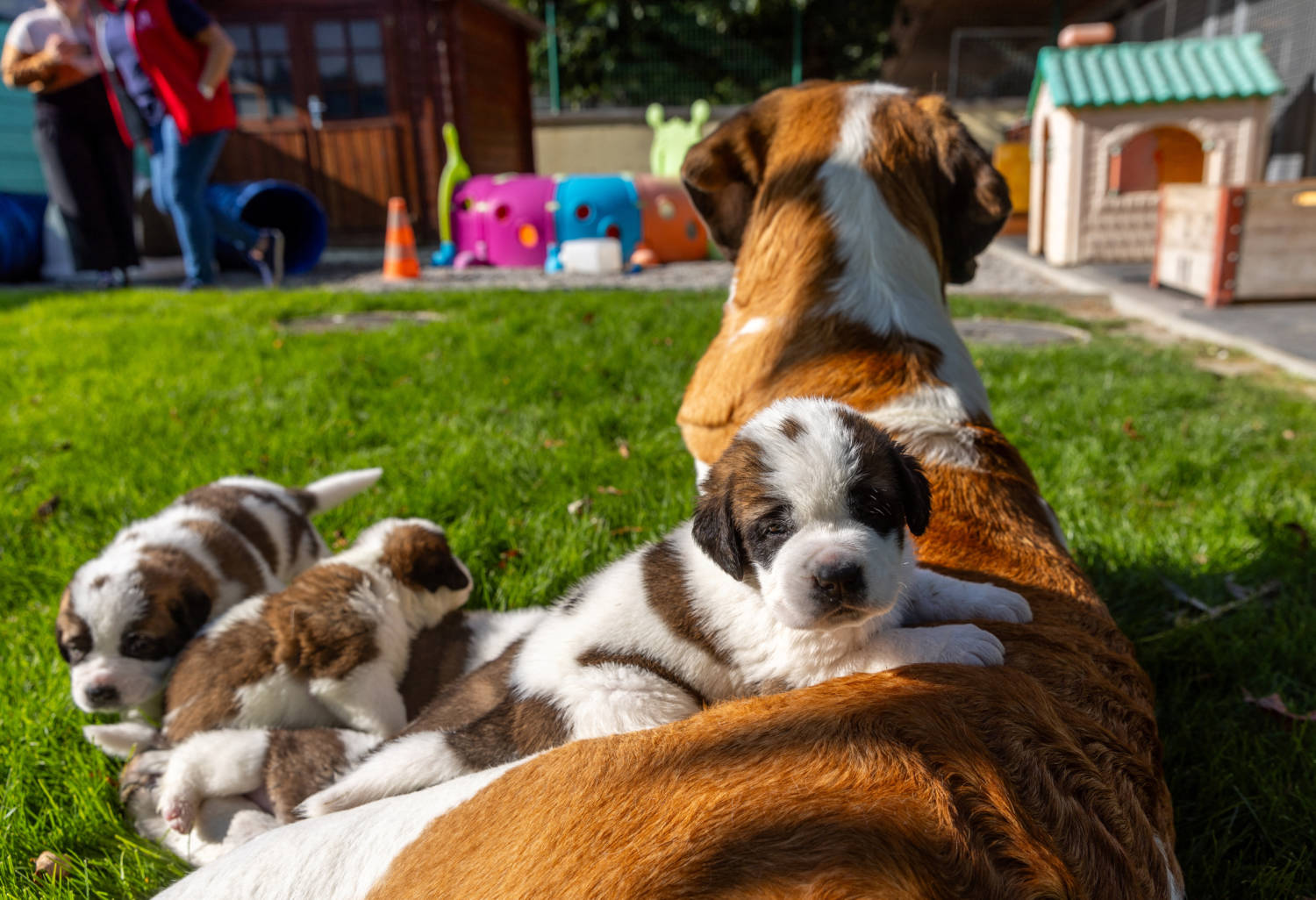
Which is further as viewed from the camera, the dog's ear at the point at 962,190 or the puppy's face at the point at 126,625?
the puppy's face at the point at 126,625

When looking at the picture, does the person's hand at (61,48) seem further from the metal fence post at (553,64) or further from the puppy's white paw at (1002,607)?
the metal fence post at (553,64)

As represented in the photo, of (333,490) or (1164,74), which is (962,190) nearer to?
(333,490)

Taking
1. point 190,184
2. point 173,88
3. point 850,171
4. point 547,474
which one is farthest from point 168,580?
point 190,184

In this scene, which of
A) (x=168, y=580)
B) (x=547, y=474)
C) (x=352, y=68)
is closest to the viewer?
(x=168, y=580)

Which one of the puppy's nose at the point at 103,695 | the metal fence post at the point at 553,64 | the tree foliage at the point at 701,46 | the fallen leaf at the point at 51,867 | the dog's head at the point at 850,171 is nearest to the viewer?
the fallen leaf at the point at 51,867

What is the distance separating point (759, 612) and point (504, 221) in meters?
13.2

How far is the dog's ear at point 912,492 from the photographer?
2.01 m

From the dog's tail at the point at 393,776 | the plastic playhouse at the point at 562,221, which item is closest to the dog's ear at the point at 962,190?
the dog's tail at the point at 393,776

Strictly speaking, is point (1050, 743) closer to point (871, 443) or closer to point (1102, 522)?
point (871, 443)

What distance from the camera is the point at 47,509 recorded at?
4.46 m

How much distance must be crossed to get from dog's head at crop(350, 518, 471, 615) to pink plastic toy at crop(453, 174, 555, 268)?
1160cm

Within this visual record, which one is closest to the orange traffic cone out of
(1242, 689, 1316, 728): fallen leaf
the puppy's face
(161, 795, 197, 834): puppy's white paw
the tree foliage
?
the puppy's face

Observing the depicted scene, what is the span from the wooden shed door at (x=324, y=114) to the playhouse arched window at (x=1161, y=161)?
12667mm

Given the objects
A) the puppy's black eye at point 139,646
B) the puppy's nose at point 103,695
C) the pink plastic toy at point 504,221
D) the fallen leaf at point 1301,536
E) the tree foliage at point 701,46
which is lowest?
the fallen leaf at point 1301,536
